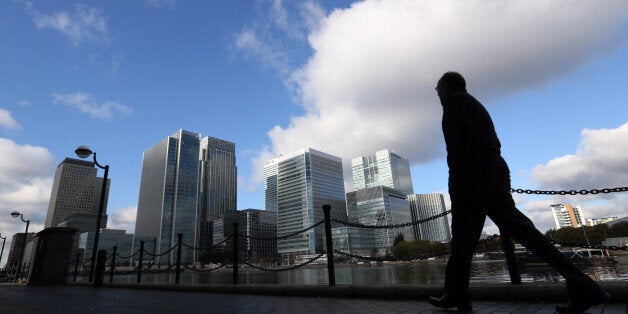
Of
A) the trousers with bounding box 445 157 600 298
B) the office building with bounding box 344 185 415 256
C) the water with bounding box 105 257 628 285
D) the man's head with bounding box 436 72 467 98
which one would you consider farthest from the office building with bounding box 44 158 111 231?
the trousers with bounding box 445 157 600 298

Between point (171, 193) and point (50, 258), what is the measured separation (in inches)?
6625

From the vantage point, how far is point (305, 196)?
528 feet

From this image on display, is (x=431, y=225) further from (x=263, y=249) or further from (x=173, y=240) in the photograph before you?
(x=173, y=240)

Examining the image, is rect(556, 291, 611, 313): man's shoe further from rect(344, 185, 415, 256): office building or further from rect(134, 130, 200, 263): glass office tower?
rect(134, 130, 200, 263): glass office tower

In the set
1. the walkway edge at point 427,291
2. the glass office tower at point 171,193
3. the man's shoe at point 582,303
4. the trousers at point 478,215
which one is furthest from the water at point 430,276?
the glass office tower at point 171,193

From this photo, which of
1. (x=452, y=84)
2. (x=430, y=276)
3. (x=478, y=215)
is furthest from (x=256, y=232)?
(x=478, y=215)

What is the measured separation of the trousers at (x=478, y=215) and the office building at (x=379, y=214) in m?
144

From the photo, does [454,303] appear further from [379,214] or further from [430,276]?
[379,214]

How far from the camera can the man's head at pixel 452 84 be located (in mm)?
3531

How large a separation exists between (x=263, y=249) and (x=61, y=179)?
123644mm

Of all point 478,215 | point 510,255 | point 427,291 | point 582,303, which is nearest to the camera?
point 582,303

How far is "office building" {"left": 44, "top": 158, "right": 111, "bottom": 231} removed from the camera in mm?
187000

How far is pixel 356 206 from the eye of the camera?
16512 centimetres

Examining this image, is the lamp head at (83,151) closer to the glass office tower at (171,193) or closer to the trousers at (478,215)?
the trousers at (478,215)
